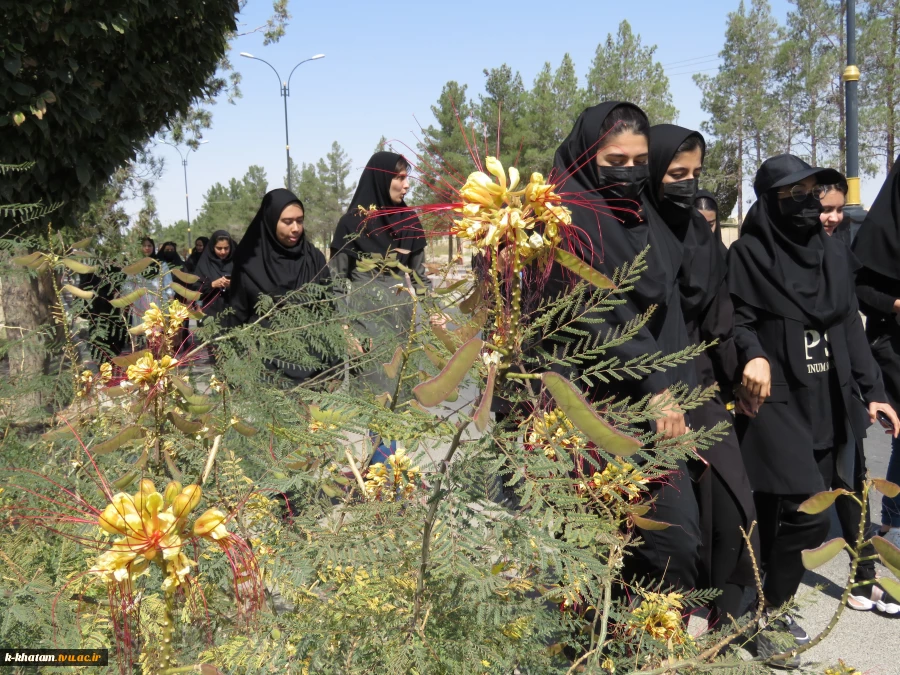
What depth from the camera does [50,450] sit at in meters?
1.83

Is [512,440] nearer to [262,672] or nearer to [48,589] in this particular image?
[262,672]

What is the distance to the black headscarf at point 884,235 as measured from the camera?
3.90 meters

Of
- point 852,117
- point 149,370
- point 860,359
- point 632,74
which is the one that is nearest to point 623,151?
point 149,370

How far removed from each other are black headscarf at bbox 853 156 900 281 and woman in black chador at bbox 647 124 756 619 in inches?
58.4

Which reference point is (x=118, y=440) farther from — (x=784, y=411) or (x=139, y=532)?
(x=784, y=411)

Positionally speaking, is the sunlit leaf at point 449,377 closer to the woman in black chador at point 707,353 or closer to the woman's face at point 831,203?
the woman in black chador at point 707,353

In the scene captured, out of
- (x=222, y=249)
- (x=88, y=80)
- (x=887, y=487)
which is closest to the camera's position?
(x=887, y=487)

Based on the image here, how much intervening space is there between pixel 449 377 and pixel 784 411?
8.76 ft

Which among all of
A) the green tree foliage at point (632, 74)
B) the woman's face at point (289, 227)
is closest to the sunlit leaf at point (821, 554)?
the woman's face at point (289, 227)

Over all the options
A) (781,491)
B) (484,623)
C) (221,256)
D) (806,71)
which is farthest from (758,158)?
(484,623)

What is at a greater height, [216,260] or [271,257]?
[216,260]

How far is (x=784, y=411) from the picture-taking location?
3.10 meters

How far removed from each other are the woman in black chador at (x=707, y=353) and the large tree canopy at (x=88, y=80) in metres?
3.46

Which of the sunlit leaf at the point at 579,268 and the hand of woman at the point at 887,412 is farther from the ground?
the sunlit leaf at the point at 579,268
